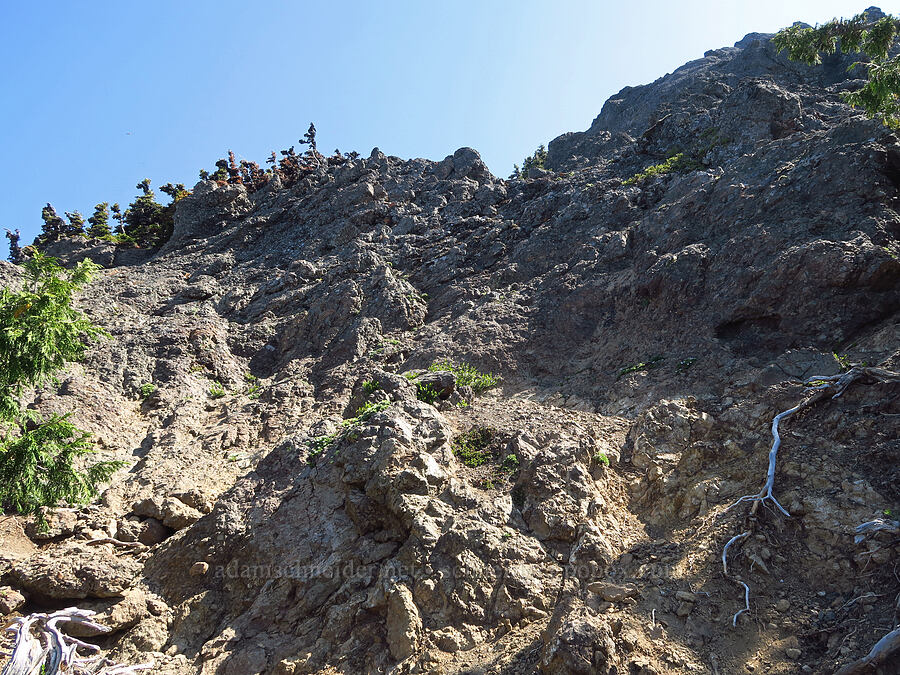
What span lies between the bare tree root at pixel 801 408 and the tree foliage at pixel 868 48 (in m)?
7.89

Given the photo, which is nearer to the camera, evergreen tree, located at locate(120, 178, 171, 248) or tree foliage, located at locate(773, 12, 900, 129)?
tree foliage, located at locate(773, 12, 900, 129)

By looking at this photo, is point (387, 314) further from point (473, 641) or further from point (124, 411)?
point (473, 641)

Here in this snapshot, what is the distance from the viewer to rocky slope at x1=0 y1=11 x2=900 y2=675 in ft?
25.4

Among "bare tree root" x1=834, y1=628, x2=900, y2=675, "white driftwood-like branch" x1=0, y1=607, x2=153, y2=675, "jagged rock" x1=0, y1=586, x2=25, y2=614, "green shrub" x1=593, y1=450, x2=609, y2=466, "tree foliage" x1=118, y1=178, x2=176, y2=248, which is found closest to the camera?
"bare tree root" x1=834, y1=628, x2=900, y2=675

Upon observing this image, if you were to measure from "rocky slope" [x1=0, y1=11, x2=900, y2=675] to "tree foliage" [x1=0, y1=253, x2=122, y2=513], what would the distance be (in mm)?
1629

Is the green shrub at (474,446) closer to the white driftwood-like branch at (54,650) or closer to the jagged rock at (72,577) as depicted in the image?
the white driftwood-like branch at (54,650)

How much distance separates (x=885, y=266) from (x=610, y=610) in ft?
34.1

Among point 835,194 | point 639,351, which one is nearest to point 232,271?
point 639,351

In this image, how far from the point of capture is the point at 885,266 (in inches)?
472

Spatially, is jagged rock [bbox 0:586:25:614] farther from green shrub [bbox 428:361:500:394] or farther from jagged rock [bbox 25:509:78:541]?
green shrub [bbox 428:361:500:394]

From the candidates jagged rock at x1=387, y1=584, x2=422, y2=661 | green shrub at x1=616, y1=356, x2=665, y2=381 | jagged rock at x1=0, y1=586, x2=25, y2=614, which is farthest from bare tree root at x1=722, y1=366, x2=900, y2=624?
jagged rock at x1=0, y1=586, x2=25, y2=614

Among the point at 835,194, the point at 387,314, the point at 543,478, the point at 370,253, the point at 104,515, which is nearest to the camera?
the point at 543,478

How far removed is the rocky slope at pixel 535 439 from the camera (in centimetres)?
774

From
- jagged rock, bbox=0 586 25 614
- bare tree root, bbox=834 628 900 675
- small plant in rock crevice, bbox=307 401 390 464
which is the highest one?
small plant in rock crevice, bbox=307 401 390 464
